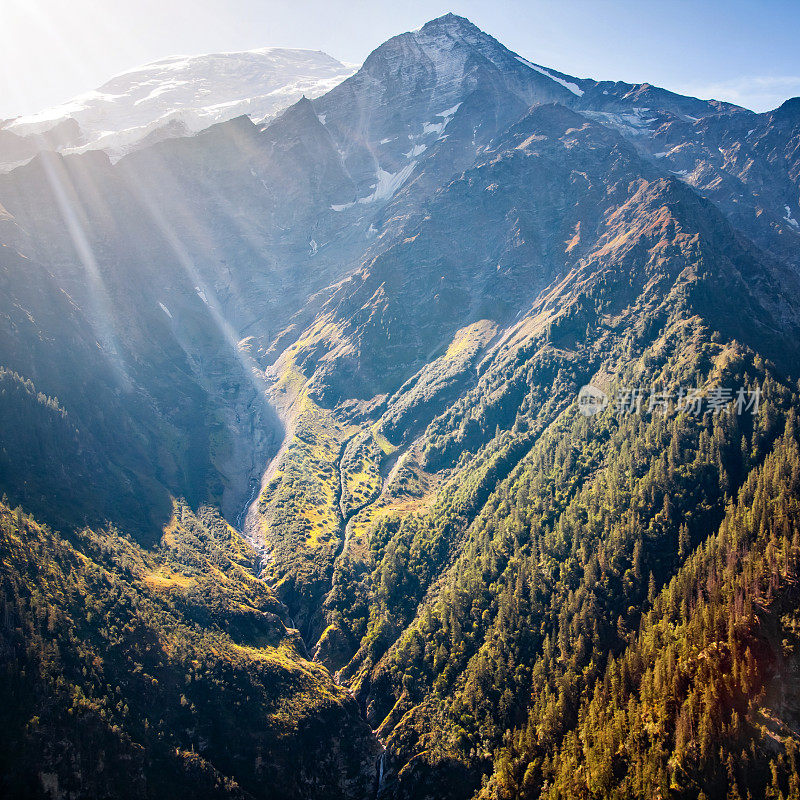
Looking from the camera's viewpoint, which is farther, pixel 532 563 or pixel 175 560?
pixel 175 560

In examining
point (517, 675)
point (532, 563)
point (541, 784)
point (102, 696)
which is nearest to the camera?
point (541, 784)

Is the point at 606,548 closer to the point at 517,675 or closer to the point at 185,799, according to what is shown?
the point at 517,675

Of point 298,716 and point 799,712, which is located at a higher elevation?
point 799,712

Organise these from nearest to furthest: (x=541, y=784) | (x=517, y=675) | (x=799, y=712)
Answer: (x=799, y=712) → (x=541, y=784) → (x=517, y=675)

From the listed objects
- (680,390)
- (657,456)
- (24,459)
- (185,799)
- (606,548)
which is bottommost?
(185,799)

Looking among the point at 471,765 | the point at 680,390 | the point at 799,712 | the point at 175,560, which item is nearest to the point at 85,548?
the point at 175,560

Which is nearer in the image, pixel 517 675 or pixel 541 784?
pixel 541 784

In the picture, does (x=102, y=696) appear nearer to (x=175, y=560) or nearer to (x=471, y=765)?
(x=175, y=560)

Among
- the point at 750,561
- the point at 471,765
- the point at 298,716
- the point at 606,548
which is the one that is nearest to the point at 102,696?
the point at 298,716

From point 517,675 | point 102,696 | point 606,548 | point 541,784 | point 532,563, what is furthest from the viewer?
point 532,563
